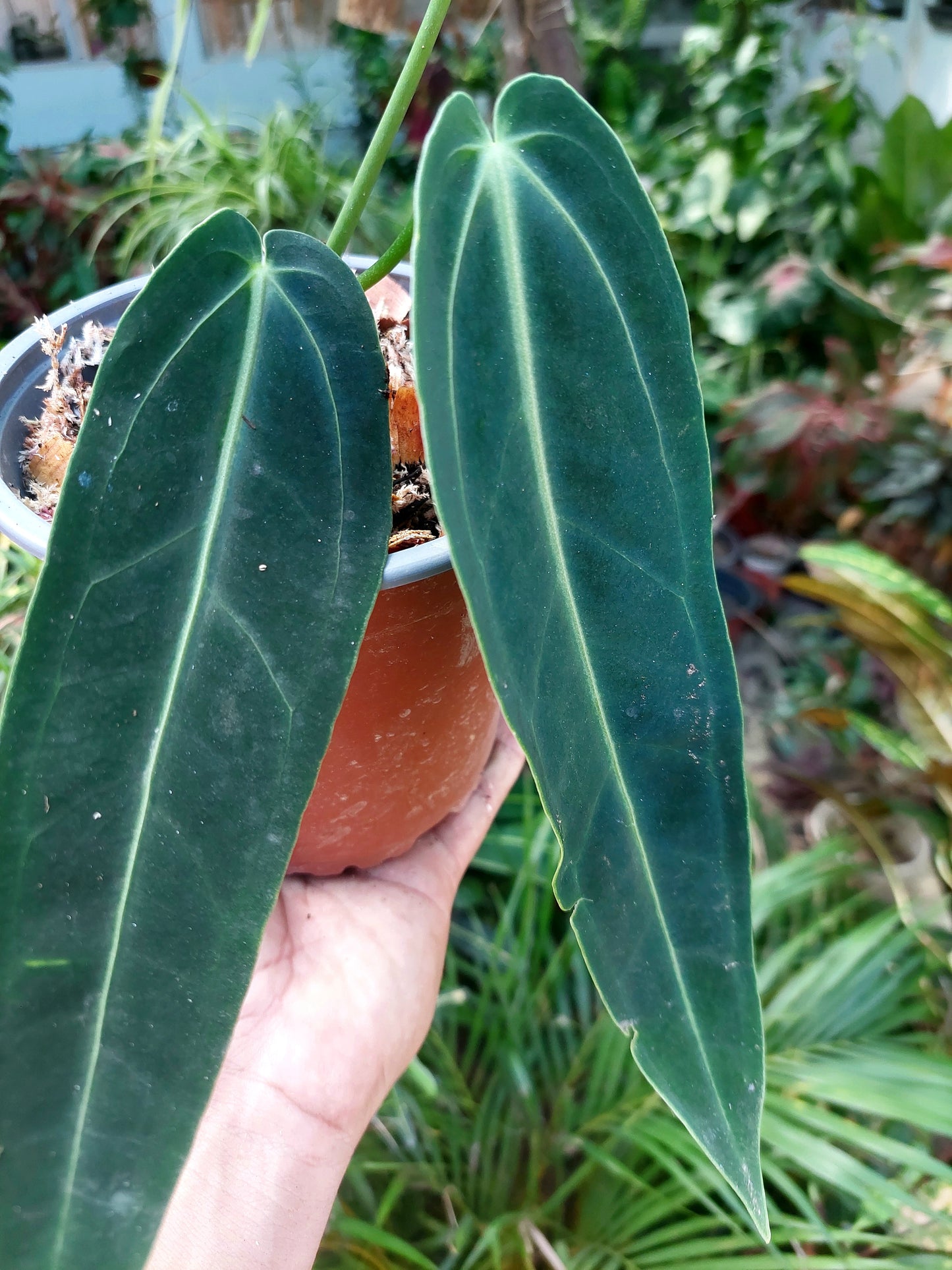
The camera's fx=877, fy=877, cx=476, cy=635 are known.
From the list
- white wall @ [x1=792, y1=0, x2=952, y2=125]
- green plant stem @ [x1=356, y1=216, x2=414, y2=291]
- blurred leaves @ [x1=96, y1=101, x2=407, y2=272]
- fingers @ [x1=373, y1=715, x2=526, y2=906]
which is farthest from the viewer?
white wall @ [x1=792, y1=0, x2=952, y2=125]

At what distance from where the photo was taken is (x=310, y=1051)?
53 centimetres

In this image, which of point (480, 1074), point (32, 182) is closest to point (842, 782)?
point (480, 1074)

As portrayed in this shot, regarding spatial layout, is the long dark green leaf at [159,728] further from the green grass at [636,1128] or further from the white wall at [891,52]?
the white wall at [891,52]

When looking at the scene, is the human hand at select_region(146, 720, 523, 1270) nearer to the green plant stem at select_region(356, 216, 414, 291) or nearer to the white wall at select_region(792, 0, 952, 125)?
the green plant stem at select_region(356, 216, 414, 291)

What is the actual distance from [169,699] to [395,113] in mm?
263

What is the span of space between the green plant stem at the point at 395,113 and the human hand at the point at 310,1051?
0.38 meters

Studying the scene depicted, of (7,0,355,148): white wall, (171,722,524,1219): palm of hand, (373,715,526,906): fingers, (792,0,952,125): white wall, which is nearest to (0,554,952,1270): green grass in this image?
(373,715,526,906): fingers

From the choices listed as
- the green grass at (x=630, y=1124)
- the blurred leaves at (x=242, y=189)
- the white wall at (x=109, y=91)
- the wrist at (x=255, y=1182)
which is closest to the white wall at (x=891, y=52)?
the blurred leaves at (x=242, y=189)

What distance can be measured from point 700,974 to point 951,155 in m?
2.13

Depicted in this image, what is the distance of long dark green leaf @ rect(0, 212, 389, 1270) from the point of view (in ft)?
0.99

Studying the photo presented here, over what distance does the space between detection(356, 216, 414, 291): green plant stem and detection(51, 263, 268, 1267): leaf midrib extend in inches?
2.7

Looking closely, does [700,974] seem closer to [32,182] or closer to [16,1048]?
[16,1048]

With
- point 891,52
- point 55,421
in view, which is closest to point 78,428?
point 55,421

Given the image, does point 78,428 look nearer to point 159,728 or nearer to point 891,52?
point 159,728
